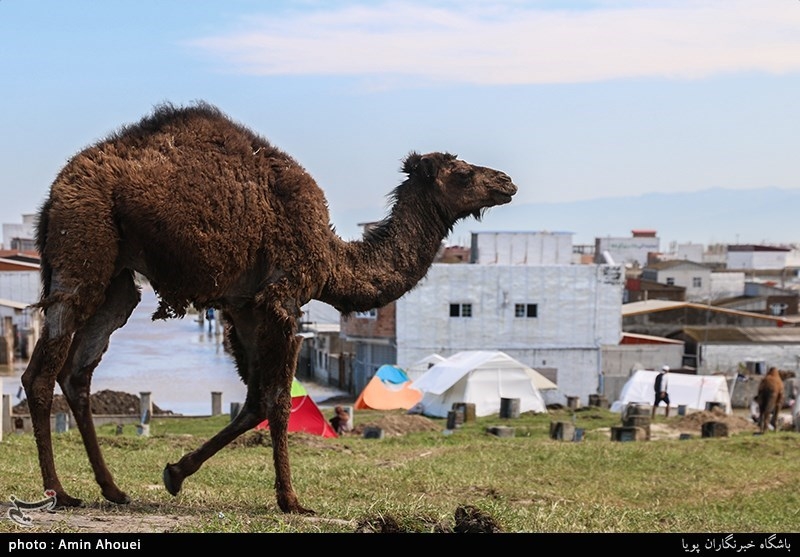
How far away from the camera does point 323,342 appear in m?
65.1

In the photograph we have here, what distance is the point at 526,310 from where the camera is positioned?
Answer: 179 ft

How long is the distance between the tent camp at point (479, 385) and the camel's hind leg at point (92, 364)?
30.1 meters

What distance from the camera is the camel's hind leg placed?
365 inches

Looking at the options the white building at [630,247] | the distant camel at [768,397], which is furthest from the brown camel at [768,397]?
the white building at [630,247]

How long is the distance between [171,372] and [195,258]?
6010cm

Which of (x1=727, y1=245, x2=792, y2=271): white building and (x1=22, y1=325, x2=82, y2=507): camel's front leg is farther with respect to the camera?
(x1=727, y1=245, x2=792, y2=271): white building

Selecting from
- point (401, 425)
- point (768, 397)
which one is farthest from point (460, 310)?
point (768, 397)

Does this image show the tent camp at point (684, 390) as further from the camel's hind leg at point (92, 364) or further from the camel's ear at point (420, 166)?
the camel's hind leg at point (92, 364)

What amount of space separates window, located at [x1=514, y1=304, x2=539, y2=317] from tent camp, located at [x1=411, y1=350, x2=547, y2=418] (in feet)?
41.9

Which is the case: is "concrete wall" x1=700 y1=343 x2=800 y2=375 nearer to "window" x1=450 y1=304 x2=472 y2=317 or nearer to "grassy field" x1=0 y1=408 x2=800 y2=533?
"window" x1=450 y1=304 x2=472 y2=317

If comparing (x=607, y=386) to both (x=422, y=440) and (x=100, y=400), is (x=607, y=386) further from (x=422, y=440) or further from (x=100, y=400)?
(x=422, y=440)

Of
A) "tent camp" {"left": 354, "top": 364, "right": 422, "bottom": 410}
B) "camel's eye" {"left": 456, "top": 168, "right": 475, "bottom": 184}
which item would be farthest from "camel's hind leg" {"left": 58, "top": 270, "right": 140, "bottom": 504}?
"tent camp" {"left": 354, "top": 364, "right": 422, "bottom": 410}

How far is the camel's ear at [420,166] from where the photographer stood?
34.2 ft
